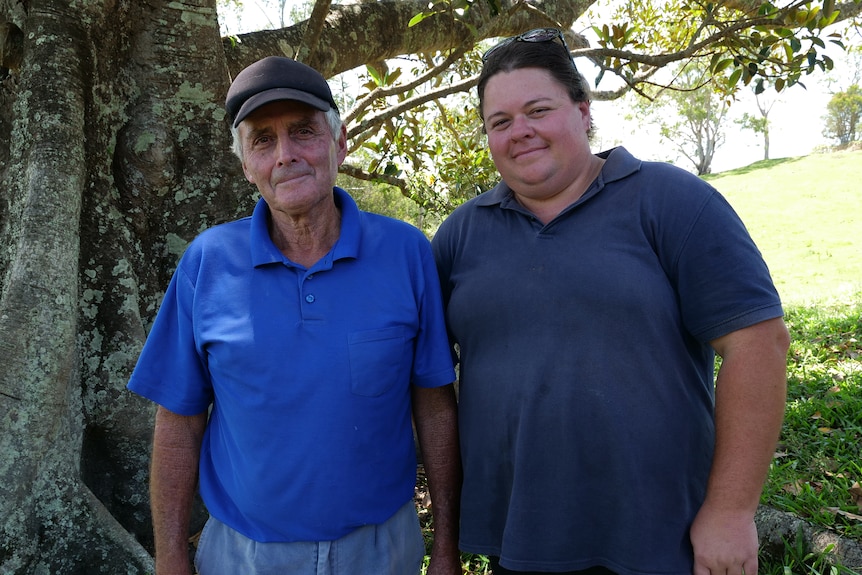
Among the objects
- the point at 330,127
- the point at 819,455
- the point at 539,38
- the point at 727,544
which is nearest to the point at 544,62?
the point at 539,38

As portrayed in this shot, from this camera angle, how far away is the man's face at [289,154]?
83.3 inches

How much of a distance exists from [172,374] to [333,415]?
529 mm

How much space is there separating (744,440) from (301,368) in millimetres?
1200

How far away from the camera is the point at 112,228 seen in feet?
11.0

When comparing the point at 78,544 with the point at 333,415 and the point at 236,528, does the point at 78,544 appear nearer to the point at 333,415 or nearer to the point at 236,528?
the point at 236,528

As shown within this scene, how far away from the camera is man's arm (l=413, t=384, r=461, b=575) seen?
2.21 metres

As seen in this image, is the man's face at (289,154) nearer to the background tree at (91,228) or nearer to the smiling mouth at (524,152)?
the smiling mouth at (524,152)

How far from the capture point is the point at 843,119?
4728 cm

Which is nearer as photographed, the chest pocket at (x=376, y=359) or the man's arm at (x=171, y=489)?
the chest pocket at (x=376, y=359)

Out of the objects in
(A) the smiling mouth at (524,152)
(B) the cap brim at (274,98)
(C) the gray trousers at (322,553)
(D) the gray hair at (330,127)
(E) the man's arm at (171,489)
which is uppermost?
(B) the cap brim at (274,98)

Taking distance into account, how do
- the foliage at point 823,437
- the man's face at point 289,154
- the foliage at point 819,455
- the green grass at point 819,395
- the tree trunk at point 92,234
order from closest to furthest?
the man's face at point 289,154, the tree trunk at point 92,234, the foliage at point 819,455, the green grass at point 819,395, the foliage at point 823,437

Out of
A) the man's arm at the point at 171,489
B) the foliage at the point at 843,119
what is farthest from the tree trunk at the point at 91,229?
the foliage at the point at 843,119

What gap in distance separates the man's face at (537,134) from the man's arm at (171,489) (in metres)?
1.26

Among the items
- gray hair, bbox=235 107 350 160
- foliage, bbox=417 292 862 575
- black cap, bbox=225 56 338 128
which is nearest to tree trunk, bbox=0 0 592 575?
gray hair, bbox=235 107 350 160
